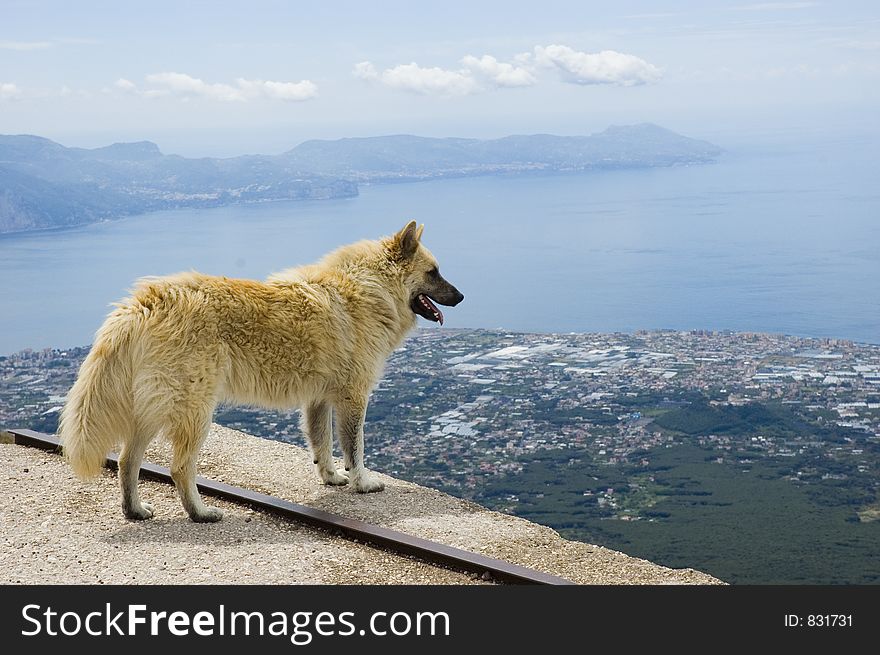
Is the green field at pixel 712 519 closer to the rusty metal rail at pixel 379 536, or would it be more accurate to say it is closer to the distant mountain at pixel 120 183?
the rusty metal rail at pixel 379 536

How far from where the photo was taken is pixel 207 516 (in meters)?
6.27

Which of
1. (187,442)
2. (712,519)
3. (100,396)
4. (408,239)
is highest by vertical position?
(408,239)

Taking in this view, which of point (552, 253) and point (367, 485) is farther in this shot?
point (552, 253)

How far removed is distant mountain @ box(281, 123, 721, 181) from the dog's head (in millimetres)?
102162

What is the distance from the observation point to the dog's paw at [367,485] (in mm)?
7227

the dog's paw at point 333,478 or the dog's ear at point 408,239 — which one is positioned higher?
the dog's ear at point 408,239

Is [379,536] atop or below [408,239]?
below

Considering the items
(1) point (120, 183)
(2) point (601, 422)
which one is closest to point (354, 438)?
(2) point (601, 422)

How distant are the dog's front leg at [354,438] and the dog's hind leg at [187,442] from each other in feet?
3.93

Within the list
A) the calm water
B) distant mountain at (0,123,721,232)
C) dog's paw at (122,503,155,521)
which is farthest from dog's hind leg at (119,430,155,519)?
distant mountain at (0,123,721,232)

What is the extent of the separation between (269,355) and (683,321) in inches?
3138

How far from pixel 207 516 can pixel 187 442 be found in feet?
1.94

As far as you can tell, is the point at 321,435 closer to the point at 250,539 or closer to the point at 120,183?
the point at 250,539

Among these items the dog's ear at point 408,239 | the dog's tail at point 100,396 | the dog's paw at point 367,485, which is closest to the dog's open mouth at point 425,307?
the dog's ear at point 408,239
